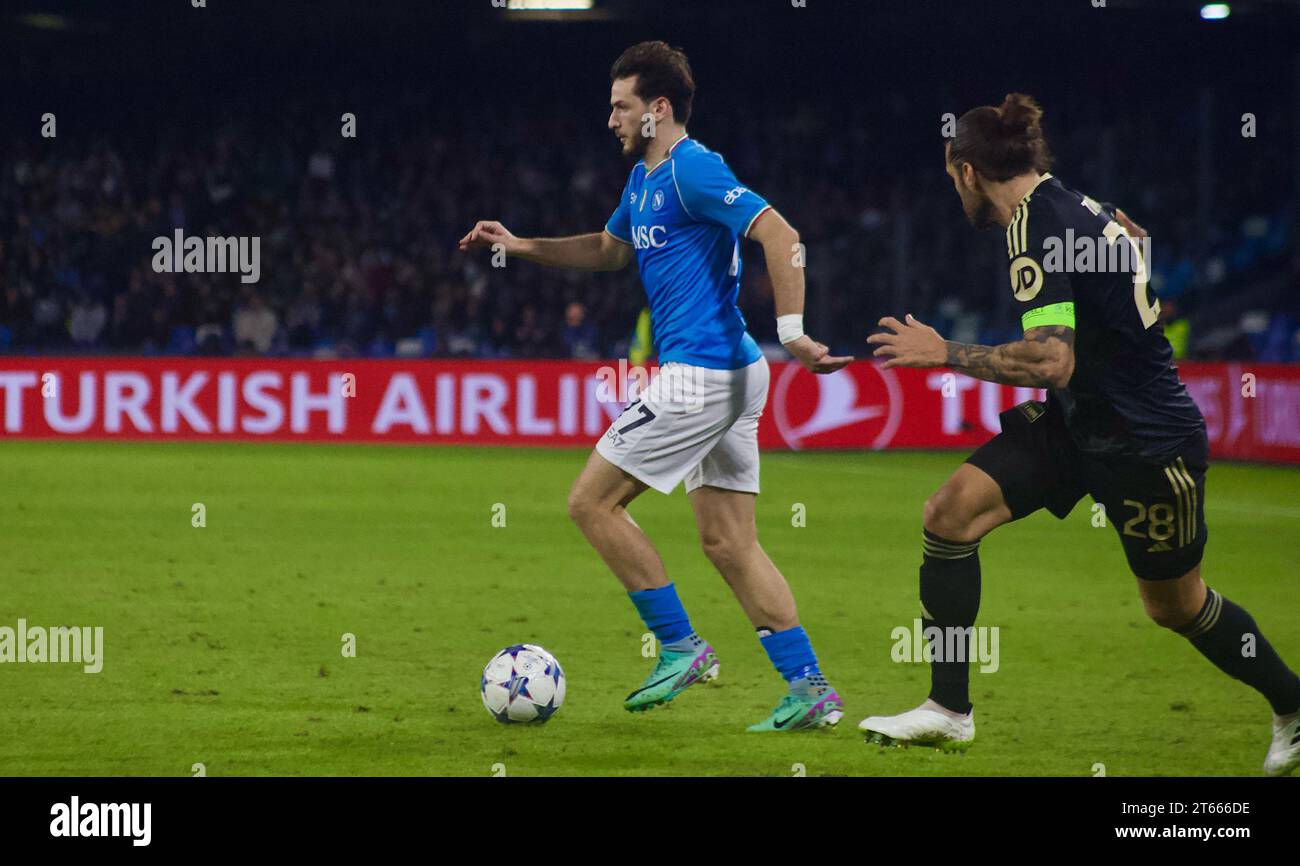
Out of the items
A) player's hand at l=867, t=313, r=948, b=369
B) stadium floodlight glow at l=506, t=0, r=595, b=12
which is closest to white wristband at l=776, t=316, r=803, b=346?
player's hand at l=867, t=313, r=948, b=369

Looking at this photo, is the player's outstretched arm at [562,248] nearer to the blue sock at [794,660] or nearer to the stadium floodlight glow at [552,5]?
the blue sock at [794,660]

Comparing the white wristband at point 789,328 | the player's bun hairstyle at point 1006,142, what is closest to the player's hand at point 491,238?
the white wristband at point 789,328

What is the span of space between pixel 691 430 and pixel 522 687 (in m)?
1.10

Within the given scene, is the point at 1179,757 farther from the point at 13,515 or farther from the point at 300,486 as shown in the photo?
the point at 300,486

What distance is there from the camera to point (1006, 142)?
5320 mm

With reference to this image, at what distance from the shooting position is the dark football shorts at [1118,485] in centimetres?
523

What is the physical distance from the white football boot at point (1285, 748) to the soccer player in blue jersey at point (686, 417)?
144cm

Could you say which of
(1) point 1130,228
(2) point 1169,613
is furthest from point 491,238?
(2) point 1169,613

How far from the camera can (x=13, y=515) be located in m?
12.7

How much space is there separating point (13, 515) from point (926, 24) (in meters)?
19.0

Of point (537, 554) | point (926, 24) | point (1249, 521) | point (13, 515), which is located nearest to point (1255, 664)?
point (537, 554)

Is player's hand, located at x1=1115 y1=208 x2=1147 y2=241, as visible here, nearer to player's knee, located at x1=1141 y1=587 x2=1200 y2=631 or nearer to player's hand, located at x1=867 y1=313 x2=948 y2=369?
player's hand, located at x1=867 y1=313 x2=948 y2=369

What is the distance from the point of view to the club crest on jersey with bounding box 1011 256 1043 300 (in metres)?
5.06

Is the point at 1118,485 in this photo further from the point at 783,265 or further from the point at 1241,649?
the point at 783,265
